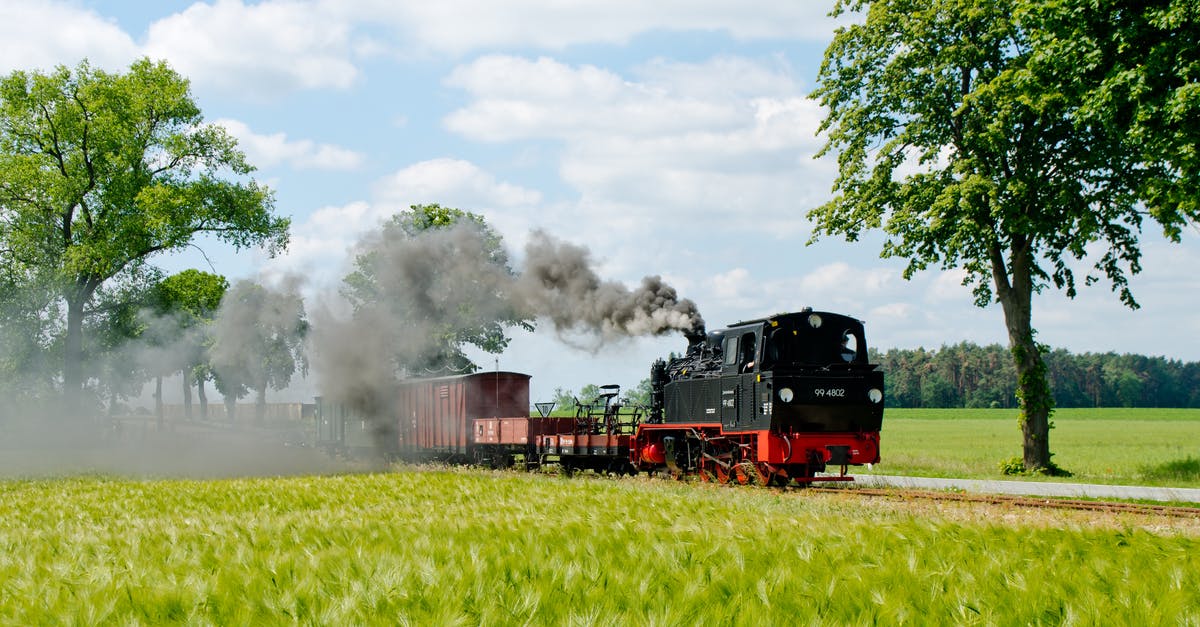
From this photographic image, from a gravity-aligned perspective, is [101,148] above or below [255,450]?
above

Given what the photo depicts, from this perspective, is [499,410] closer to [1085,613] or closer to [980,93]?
[980,93]

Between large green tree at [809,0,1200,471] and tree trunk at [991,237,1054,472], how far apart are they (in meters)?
0.03

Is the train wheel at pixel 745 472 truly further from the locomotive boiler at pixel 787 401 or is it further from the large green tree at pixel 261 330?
the large green tree at pixel 261 330

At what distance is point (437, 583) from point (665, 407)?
59.6ft

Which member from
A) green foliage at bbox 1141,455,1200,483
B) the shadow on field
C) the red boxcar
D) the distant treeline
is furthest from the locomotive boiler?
the distant treeline

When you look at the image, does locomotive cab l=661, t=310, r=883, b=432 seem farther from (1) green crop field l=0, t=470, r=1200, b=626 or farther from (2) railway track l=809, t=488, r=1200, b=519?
(1) green crop field l=0, t=470, r=1200, b=626

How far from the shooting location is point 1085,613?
17.4 ft

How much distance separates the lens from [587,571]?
6480 mm

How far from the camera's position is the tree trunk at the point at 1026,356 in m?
27.7

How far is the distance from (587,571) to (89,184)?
1681 inches

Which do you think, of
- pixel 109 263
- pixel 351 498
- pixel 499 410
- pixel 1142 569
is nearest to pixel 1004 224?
pixel 499 410

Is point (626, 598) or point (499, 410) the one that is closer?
point (626, 598)

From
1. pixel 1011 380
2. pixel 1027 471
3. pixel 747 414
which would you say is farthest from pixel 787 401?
pixel 1011 380

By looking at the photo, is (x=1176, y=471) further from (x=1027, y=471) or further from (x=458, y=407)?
(x=458, y=407)
